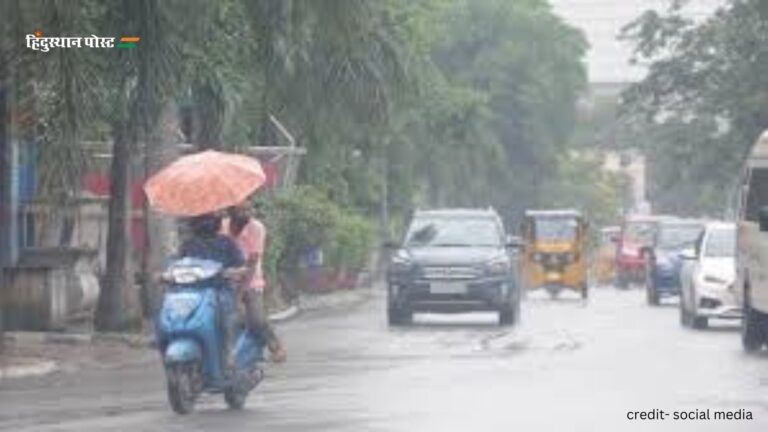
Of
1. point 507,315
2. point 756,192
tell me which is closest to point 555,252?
point 507,315

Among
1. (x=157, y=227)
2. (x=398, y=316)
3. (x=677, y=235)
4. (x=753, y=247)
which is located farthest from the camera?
(x=677, y=235)

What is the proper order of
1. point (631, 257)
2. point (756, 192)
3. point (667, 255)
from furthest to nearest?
1. point (631, 257)
2. point (667, 255)
3. point (756, 192)

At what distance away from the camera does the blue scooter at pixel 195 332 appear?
610 inches

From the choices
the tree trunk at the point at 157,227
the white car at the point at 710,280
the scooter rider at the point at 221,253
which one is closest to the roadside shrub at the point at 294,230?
the tree trunk at the point at 157,227

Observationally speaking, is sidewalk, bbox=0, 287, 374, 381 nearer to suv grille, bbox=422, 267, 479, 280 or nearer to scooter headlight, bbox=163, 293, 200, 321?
scooter headlight, bbox=163, 293, 200, 321

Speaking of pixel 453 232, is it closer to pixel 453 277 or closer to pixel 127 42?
pixel 453 277

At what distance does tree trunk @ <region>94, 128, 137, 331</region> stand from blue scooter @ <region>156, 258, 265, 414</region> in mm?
10416

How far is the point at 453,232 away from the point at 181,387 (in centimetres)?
1696

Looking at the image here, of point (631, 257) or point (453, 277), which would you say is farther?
point (631, 257)

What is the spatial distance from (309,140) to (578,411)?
2376 centimetres

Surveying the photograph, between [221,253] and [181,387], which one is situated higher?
[221,253]

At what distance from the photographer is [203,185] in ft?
52.5

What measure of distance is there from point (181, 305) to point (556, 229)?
3632 centimetres

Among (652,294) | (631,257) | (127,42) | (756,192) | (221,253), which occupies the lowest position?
(631,257)
